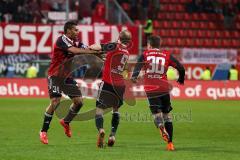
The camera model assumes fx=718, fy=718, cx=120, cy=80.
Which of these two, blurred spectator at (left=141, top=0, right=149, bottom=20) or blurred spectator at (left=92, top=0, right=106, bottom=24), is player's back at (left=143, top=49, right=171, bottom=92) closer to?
blurred spectator at (left=92, top=0, right=106, bottom=24)

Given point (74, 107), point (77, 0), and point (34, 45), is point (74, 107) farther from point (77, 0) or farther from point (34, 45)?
point (77, 0)

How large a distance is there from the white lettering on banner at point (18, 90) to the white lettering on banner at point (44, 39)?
10.5 feet

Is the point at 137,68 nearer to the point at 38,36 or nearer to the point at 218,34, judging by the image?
the point at 38,36

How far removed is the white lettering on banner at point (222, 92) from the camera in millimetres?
31688

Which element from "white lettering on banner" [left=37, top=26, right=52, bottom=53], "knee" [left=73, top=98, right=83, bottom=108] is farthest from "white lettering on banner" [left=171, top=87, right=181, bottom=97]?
"knee" [left=73, top=98, right=83, bottom=108]

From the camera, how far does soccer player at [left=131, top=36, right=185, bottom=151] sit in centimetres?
1362

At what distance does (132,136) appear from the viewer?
16531mm

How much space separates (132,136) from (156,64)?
3333 mm

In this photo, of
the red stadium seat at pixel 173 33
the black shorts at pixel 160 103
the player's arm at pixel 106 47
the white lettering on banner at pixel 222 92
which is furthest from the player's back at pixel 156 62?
the red stadium seat at pixel 173 33

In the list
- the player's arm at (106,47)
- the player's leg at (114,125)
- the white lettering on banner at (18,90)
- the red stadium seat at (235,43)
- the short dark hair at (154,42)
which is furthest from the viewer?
the red stadium seat at (235,43)

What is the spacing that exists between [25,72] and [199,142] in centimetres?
2000

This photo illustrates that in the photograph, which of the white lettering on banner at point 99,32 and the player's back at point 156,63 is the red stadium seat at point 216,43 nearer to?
the white lettering on banner at point 99,32

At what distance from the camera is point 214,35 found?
41.4 m

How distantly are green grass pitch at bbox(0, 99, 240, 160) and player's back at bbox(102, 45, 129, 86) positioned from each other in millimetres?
1328
